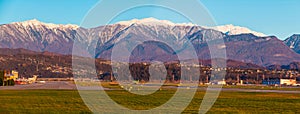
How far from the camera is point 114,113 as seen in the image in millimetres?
31828

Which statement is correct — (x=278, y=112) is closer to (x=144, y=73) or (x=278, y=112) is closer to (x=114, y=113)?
(x=114, y=113)

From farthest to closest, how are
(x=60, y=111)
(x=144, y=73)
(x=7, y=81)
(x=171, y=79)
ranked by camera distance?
(x=171, y=79) < (x=144, y=73) < (x=7, y=81) < (x=60, y=111)

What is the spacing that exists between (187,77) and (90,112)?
538ft

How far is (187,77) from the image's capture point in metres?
196

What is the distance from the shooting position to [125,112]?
32.9m

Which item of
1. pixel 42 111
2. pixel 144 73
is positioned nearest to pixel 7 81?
pixel 144 73

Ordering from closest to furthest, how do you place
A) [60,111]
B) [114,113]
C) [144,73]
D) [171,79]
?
[114,113]
[60,111]
[144,73]
[171,79]

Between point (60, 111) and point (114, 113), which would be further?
point (60, 111)

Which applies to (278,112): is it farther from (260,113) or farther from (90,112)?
(90,112)

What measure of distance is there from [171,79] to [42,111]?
6365 inches

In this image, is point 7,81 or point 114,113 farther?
point 7,81

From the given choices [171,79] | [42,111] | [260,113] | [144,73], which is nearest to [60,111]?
[42,111]

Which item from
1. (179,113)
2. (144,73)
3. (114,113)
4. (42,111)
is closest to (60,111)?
(42,111)

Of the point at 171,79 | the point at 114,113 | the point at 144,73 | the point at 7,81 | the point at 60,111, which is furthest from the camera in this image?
the point at 171,79
